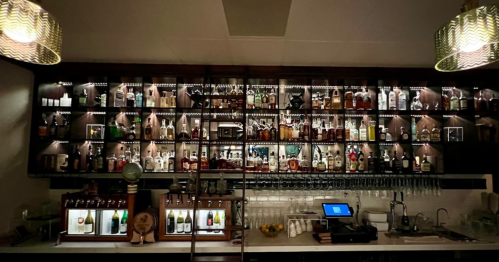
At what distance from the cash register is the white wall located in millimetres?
3508

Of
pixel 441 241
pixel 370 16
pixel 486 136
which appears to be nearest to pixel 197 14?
pixel 370 16

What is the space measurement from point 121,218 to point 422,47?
12.0 feet

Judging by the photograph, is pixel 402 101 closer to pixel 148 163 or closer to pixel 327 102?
pixel 327 102

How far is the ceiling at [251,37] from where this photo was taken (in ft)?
6.60

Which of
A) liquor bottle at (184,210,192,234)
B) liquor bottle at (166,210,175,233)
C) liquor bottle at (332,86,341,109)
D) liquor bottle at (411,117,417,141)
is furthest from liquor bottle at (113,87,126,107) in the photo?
liquor bottle at (411,117,417,141)

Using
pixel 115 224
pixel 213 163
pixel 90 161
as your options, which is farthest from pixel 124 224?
pixel 213 163

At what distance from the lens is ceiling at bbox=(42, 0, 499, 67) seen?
A: 2012 millimetres

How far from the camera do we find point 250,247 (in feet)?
8.89

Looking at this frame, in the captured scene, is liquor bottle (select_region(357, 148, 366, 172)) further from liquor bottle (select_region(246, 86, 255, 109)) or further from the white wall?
the white wall

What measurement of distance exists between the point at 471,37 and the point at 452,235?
8.97 feet

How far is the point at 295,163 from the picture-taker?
347cm

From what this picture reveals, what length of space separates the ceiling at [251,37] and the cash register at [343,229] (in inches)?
67.5

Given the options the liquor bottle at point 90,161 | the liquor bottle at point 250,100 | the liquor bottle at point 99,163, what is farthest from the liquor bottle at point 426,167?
the liquor bottle at point 90,161

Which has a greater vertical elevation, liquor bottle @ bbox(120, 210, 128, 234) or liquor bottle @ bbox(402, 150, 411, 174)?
liquor bottle @ bbox(402, 150, 411, 174)
